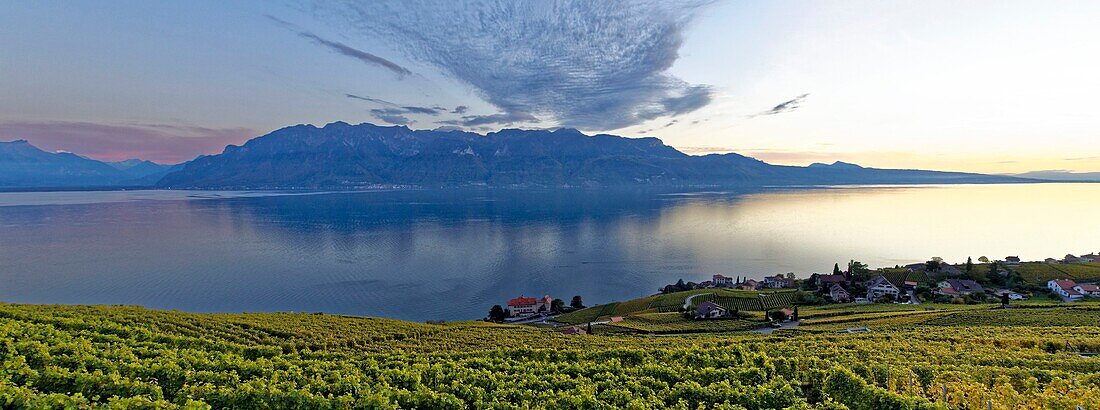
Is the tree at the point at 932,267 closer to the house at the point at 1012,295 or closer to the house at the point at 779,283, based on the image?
the house at the point at 1012,295

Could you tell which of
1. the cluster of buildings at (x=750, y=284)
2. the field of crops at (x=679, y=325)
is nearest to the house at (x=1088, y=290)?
the cluster of buildings at (x=750, y=284)

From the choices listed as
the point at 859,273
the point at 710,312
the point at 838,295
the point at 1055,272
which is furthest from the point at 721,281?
the point at 1055,272

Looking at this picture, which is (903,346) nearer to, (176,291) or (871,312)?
(871,312)

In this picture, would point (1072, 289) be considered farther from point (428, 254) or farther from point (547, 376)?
point (428, 254)

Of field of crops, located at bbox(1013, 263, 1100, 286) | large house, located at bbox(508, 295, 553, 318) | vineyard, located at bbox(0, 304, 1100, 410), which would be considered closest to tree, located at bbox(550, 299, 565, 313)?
large house, located at bbox(508, 295, 553, 318)

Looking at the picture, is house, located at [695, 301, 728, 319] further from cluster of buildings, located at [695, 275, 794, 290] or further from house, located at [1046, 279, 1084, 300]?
house, located at [1046, 279, 1084, 300]

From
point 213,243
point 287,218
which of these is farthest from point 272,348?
point 287,218

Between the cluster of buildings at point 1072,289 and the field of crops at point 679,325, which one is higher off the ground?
the cluster of buildings at point 1072,289
